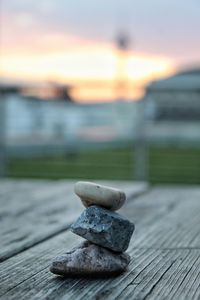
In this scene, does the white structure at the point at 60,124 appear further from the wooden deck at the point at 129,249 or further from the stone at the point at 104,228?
the stone at the point at 104,228

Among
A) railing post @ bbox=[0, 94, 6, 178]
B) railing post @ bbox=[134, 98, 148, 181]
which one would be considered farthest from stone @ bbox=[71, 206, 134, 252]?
railing post @ bbox=[0, 94, 6, 178]

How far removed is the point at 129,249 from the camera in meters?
1.21

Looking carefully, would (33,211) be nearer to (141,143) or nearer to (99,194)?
(99,194)

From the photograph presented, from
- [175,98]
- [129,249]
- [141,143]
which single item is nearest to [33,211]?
[129,249]

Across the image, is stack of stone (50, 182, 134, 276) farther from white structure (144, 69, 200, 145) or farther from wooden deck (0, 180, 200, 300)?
white structure (144, 69, 200, 145)

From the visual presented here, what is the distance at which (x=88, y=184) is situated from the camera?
1.01 m

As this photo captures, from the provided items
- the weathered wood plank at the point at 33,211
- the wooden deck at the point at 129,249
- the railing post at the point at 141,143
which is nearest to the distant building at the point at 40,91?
the railing post at the point at 141,143

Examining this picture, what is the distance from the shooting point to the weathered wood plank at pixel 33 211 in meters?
1.34

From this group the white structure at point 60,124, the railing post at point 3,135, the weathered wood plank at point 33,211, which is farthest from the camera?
the white structure at point 60,124

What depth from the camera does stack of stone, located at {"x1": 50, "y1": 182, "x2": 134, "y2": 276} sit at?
0.96 meters

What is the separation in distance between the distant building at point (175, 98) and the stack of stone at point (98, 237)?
3218 mm

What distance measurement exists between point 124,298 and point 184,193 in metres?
1.36

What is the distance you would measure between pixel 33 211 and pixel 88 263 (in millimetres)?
825

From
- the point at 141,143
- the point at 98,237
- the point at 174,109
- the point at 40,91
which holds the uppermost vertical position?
the point at 40,91
